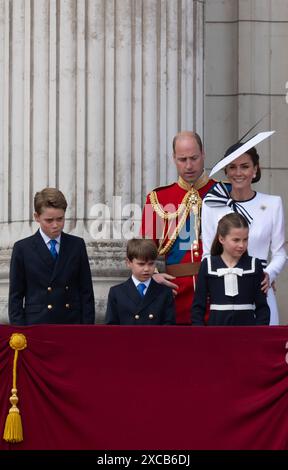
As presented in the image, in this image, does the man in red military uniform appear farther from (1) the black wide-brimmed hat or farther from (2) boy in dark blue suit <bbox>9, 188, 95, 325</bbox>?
(2) boy in dark blue suit <bbox>9, 188, 95, 325</bbox>

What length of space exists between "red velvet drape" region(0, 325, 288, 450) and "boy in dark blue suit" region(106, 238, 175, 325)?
665mm

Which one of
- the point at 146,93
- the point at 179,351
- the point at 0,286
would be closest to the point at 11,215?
the point at 0,286

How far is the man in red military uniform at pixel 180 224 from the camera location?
10.5 meters

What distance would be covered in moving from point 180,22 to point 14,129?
1.39 m

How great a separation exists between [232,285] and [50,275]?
44.5 inches

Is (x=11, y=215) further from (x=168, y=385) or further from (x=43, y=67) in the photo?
(x=168, y=385)

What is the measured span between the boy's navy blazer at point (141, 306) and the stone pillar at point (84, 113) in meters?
1.17

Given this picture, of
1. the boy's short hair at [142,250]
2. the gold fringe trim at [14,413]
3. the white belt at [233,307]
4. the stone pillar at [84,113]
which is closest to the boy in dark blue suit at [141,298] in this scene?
the boy's short hair at [142,250]

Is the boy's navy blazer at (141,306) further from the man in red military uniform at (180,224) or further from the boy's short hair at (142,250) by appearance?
the man in red military uniform at (180,224)

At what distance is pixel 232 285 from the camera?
965 cm

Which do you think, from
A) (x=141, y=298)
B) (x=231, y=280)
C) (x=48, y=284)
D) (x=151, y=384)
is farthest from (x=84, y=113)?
(x=151, y=384)

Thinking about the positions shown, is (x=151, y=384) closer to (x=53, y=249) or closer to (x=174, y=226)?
(x=53, y=249)

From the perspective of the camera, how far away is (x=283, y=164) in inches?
507

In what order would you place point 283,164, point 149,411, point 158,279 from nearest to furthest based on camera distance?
1. point 149,411
2. point 158,279
3. point 283,164
